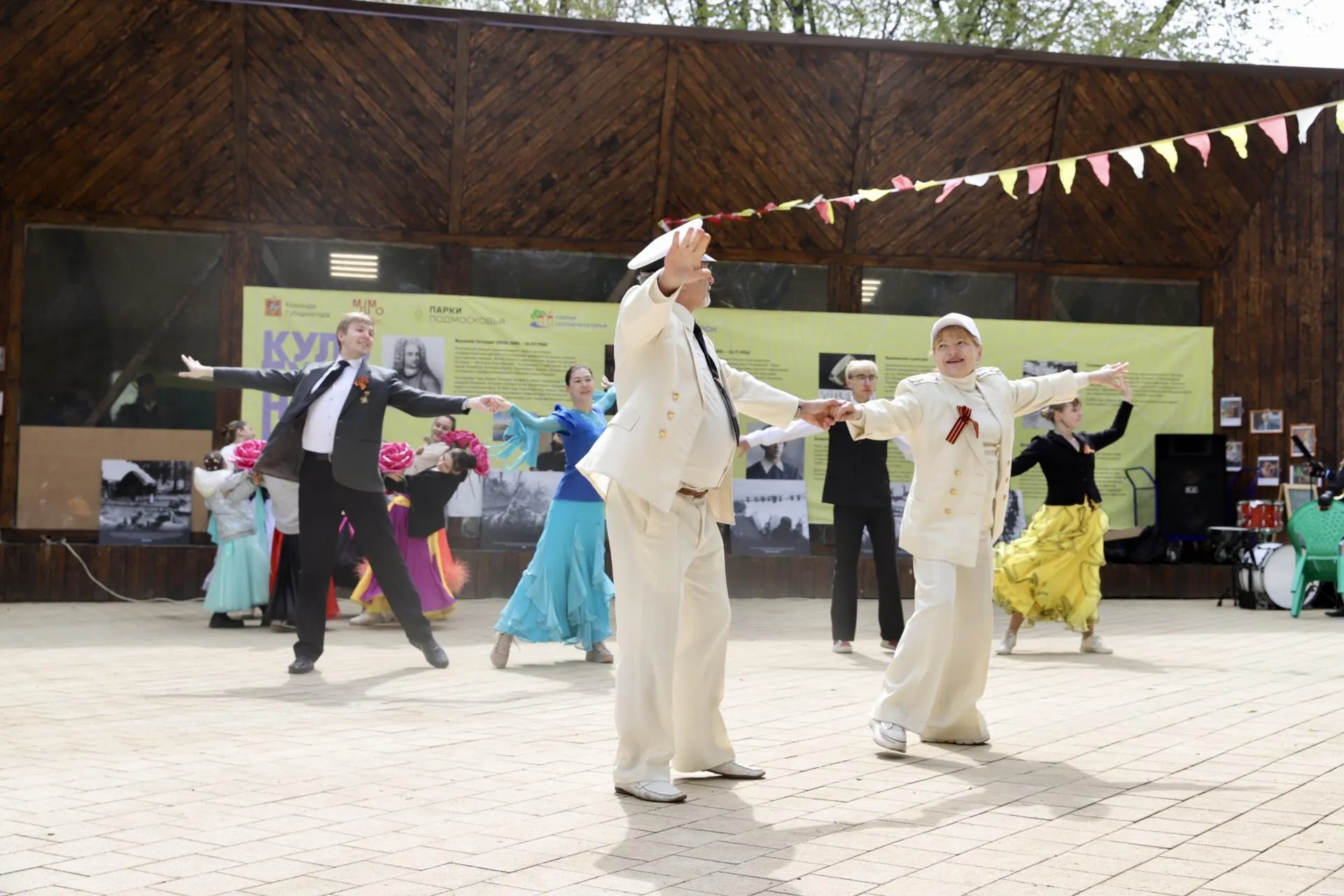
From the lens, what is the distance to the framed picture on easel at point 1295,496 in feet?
49.1

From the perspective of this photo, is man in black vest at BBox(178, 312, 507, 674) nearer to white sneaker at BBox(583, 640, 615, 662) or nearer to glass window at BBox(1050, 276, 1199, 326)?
white sneaker at BBox(583, 640, 615, 662)

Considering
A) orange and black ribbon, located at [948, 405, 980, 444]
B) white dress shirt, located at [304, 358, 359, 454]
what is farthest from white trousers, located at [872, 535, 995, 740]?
white dress shirt, located at [304, 358, 359, 454]

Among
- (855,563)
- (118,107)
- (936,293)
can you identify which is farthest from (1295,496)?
Result: (118,107)

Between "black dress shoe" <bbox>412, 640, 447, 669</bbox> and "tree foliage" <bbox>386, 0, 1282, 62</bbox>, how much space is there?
17910 mm

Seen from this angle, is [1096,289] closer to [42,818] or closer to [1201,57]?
[1201,57]

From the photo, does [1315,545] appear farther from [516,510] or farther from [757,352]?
[516,510]

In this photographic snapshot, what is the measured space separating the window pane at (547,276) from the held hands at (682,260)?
10.3 m

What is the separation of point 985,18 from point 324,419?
2009 cm

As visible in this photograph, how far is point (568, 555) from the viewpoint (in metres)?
9.02

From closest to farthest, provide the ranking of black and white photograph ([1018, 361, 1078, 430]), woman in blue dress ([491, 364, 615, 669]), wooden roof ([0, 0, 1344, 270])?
1. woman in blue dress ([491, 364, 615, 669])
2. wooden roof ([0, 0, 1344, 270])
3. black and white photograph ([1018, 361, 1078, 430])

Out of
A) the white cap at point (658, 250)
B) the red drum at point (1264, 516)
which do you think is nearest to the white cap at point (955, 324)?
the white cap at point (658, 250)

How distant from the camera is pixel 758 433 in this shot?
7145mm

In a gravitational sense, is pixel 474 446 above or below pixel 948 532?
above

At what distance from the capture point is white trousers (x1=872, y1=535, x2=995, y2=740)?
5812 millimetres
